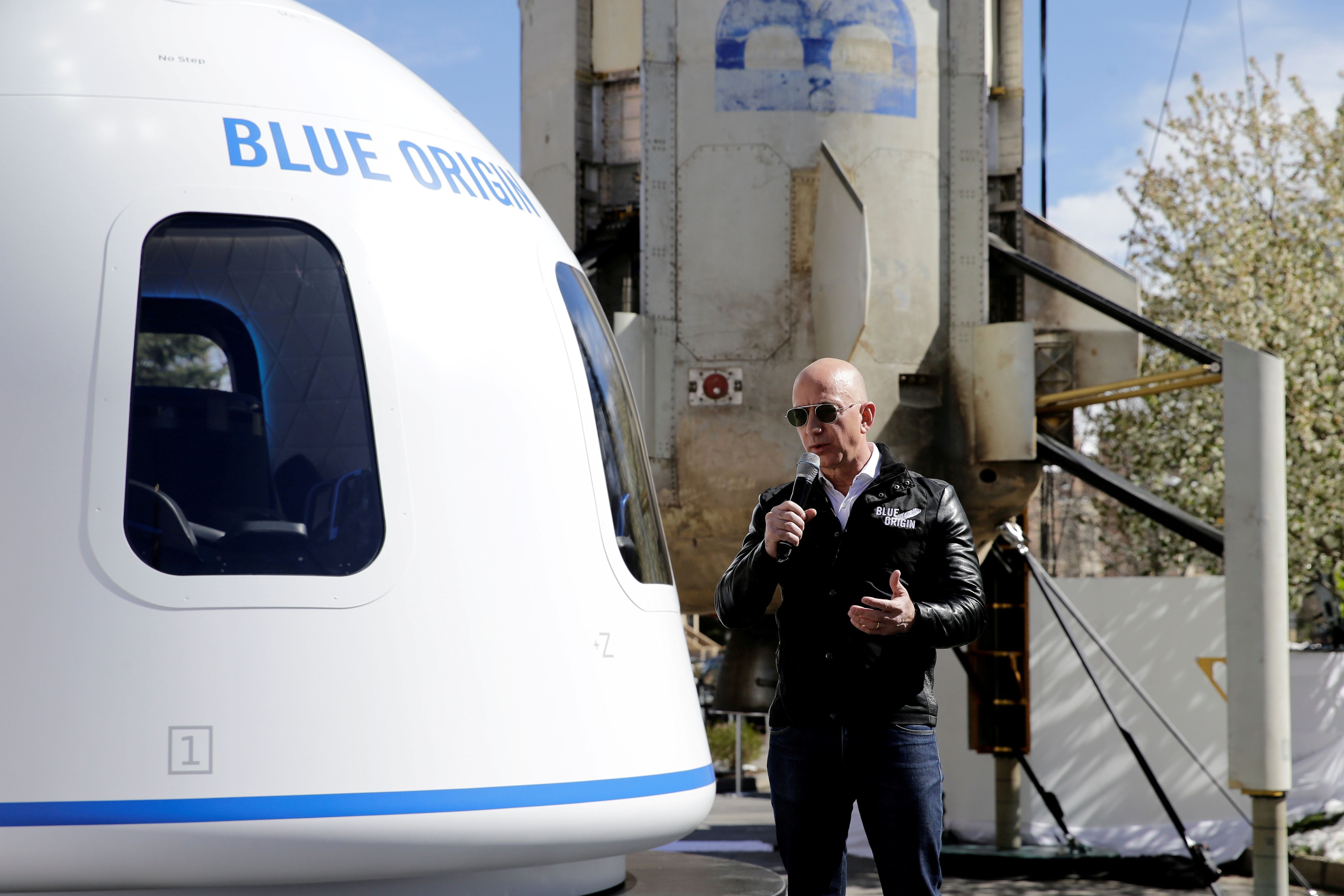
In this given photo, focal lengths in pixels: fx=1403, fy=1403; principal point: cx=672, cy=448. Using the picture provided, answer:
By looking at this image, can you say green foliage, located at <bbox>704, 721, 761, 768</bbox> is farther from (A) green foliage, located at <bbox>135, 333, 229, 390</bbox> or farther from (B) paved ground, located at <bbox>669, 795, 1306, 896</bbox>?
(A) green foliage, located at <bbox>135, 333, 229, 390</bbox>

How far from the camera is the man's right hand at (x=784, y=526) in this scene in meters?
3.41

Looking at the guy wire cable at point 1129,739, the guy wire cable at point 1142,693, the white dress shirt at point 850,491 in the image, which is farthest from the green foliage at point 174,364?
A: the guy wire cable at point 1129,739

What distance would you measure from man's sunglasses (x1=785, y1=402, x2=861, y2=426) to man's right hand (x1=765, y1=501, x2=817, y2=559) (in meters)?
0.23

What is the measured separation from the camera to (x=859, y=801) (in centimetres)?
360

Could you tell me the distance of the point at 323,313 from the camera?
370 centimetres

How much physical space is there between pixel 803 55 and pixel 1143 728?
20.8 feet

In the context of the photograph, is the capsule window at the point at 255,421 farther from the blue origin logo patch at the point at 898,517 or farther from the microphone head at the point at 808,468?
the blue origin logo patch at the point at 898,517

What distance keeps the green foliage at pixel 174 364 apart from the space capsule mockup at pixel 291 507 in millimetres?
11

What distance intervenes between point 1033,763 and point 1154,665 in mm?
1350

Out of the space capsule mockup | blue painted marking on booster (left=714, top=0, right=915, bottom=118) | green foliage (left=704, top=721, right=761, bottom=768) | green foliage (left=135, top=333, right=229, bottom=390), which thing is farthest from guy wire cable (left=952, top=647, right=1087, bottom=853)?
green foliage (left=704, top=721, right=761, bottom=768)

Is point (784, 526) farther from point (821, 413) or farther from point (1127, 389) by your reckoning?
point (1127, 389)

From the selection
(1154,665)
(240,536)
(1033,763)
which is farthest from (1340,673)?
(240,536)

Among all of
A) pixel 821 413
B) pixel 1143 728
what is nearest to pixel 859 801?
pixel 821 413

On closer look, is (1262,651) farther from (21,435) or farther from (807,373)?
(21,435)
